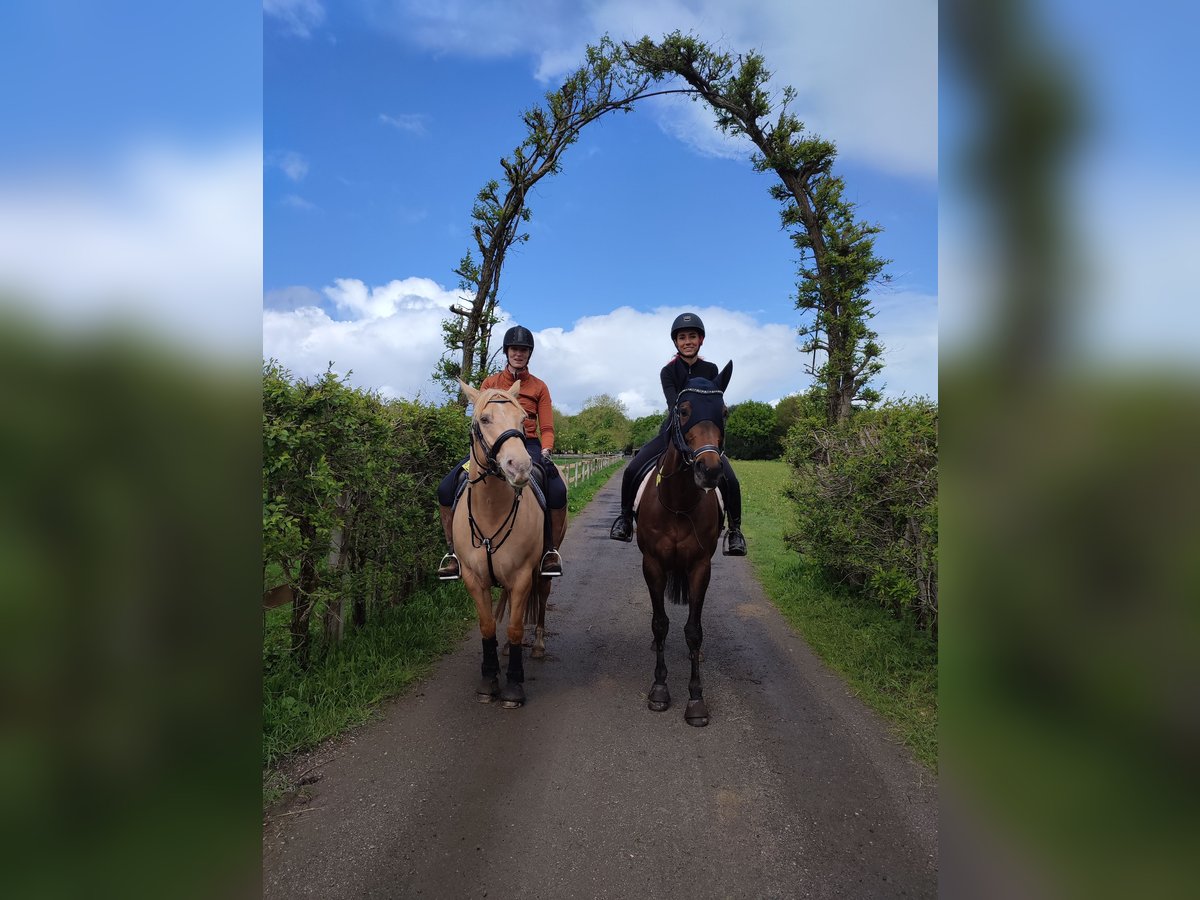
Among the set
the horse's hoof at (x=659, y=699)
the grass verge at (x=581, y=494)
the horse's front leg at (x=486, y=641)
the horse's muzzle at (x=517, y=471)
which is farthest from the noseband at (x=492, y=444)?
the grass verge at (x=581, y=494)

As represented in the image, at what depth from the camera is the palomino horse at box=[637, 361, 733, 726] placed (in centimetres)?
443

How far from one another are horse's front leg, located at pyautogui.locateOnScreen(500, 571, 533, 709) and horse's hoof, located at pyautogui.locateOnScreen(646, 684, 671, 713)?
1127 mm

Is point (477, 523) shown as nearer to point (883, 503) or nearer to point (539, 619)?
point (539, 619)

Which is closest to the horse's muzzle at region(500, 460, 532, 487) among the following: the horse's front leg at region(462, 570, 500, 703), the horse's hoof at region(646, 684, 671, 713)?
the horse's front leg at region(462, 570, 500, 703)

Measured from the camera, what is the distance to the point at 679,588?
5625mm

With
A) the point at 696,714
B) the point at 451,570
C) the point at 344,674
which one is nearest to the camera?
the point at 696,714

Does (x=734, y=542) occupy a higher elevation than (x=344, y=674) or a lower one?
higher

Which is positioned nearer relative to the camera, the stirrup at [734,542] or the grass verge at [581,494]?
the stirrup at [734,542]

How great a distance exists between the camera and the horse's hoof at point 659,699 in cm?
486

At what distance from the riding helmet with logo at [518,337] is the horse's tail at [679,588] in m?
2.78

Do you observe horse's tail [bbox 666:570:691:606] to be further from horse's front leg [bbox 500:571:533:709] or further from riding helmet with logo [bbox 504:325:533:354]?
riding helmet with logo [bbox 504:325:533:354]

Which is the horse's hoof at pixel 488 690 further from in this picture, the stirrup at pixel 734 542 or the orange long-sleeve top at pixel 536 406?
the stirrup at pixel 734 542
